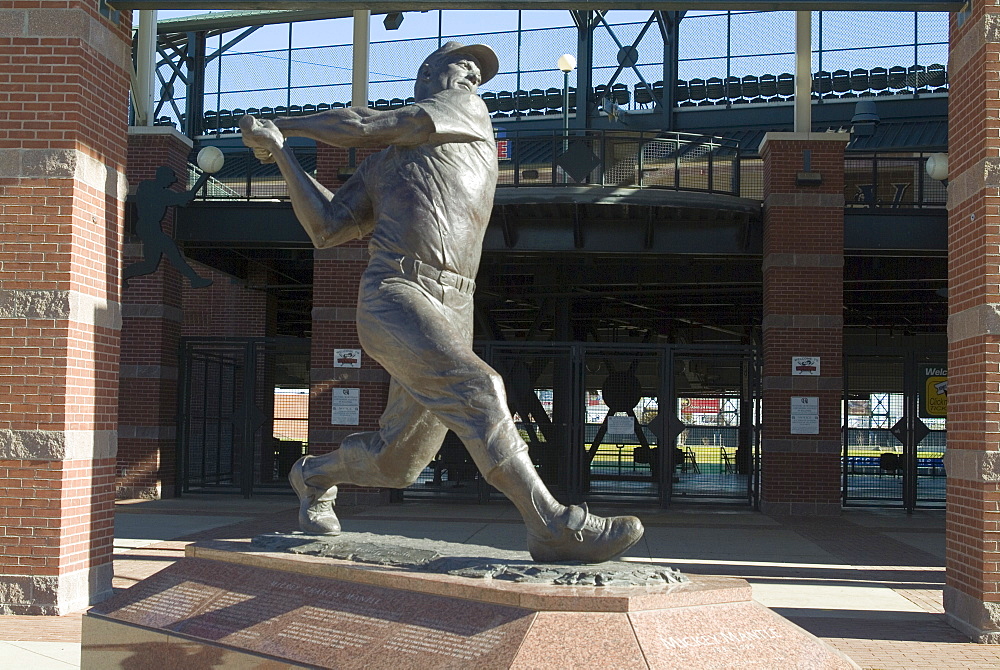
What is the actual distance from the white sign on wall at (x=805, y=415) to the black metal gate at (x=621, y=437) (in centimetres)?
82

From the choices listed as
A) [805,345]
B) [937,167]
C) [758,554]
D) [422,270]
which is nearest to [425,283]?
[422,270]

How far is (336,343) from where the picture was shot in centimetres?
1759

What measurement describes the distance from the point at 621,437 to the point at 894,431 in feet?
14.8

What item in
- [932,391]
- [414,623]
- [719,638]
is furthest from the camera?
[932,391]

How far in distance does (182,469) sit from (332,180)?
604 cm

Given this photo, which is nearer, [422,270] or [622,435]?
[422,270]

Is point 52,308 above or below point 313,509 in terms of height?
above

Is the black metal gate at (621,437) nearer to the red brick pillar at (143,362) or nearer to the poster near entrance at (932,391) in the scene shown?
the poster near entrance at (932,391)

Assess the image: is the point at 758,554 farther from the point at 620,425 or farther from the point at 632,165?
the point at 632,165

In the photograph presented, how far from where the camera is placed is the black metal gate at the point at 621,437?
17969 mm

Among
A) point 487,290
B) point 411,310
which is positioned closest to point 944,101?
point 487,290

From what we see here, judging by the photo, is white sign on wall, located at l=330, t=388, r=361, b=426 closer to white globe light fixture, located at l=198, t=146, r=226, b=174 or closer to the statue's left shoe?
white globe light fixture, located at l=198, t=146, r=226, b=174

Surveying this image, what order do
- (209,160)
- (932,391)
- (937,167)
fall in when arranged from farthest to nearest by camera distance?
(932,391), (209,160), (937,167)

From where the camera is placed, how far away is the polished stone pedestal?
13.5ft
